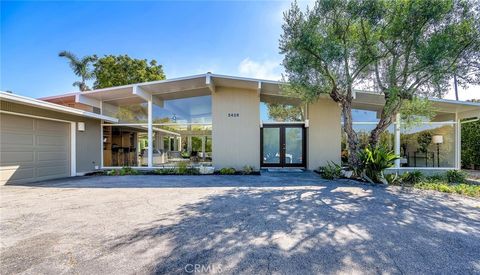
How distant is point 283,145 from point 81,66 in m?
17.5

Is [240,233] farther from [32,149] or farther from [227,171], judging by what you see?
[32,149]

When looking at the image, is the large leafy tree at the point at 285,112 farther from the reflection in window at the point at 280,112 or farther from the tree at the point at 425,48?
the tree at the point at 425,48

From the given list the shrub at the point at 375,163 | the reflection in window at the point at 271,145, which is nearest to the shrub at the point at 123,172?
the reflection in window at the point at 271,145

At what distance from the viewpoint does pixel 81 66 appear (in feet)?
59.8

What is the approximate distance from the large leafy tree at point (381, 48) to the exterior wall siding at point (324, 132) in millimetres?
2205

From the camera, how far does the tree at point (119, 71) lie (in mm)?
19938

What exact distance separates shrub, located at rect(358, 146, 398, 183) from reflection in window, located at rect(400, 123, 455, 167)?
142 inches

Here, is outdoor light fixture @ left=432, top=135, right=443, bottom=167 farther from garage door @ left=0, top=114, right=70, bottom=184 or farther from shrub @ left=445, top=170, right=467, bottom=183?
garage door @ left=0, top=114, right=70, bottom=184

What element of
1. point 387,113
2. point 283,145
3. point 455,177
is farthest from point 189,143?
point 455,177

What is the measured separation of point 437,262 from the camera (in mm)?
2502

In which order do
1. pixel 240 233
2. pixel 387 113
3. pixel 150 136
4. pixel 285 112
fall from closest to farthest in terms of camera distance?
Result: pixel 240 233
pixel 387 113
pixel 150 136
pixel 285 112

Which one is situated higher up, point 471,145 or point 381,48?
point 381,48

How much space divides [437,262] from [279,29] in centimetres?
739

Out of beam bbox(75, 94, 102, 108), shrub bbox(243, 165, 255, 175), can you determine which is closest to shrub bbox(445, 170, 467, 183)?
shrub bbox(243, 165, 255, 175)
